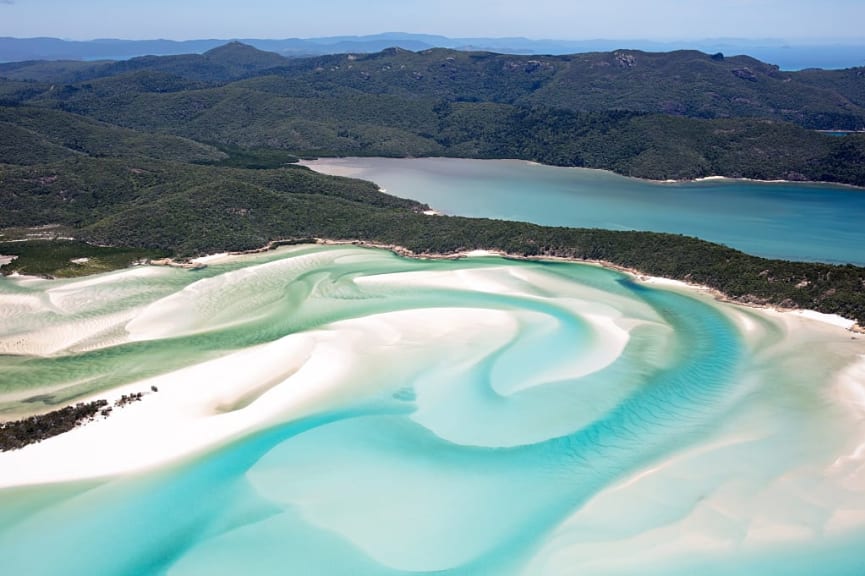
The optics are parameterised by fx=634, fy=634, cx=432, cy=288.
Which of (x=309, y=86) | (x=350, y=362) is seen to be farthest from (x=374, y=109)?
(x=350, y=362)

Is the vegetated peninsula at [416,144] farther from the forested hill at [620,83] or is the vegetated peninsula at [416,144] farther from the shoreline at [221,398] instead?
the shoreline at [221,398]

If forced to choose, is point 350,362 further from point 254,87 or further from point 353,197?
point 254,87

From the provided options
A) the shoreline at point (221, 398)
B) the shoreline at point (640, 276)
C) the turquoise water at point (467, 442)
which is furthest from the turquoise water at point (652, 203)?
the shoreline at point (221, 398)

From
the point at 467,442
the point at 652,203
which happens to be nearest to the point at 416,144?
the point at 652,203

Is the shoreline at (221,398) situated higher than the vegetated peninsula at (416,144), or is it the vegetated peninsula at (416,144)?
the vegetated peninsula at (416,144)

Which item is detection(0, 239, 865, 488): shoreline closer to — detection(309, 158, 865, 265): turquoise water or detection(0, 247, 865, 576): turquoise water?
detection(0, 247, 865, 576): turquoise water

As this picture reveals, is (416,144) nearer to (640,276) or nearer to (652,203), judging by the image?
(652,203)

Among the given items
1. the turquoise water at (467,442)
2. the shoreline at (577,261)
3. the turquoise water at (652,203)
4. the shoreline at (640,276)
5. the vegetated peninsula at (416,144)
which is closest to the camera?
the turquoise water at (467,442)
